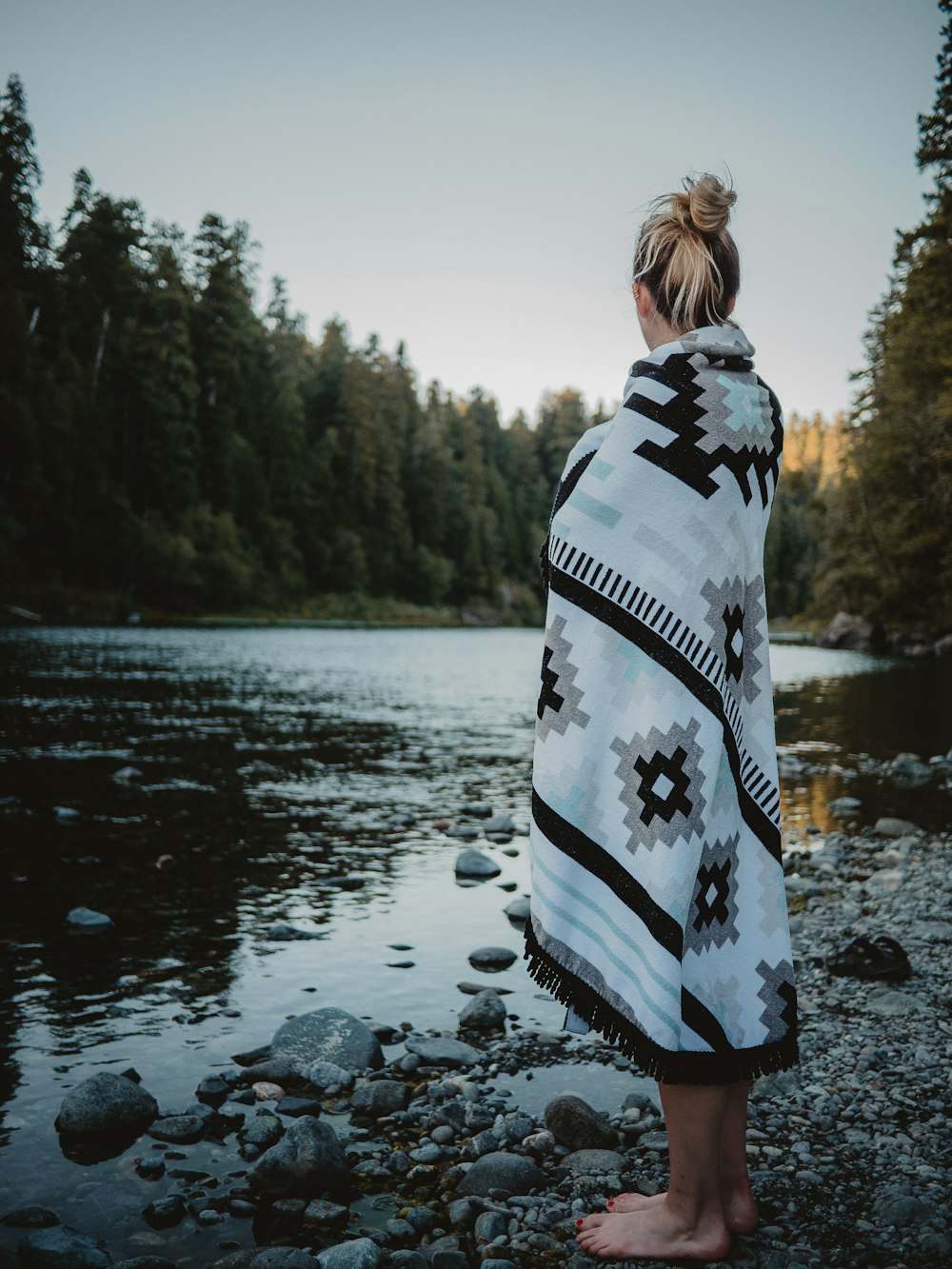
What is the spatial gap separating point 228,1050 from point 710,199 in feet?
12.5

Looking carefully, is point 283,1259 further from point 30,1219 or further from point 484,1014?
point 484,1014

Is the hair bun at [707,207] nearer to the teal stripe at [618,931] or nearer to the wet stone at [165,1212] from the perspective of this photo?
the teal stripe at [618,931]

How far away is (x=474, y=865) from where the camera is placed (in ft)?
24.1

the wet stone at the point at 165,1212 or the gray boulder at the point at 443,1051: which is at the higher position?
the wet stone at the point at 165,1212

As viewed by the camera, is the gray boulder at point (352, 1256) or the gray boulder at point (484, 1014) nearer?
the gray boulder at point (352, 1256)

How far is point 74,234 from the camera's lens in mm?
58156

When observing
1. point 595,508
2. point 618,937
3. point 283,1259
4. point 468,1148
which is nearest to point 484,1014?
point 468,1148

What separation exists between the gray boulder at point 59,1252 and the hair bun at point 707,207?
10.8 ft

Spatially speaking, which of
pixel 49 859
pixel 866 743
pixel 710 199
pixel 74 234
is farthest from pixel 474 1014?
pixel 74 234

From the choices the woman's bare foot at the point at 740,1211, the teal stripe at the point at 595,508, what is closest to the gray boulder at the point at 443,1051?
the woman's bare foot at the point at 740,1211

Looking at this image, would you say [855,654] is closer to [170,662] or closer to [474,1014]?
[170,662]

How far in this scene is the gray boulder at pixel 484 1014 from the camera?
454cm

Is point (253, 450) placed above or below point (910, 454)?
above

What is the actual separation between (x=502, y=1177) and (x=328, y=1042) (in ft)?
3.98
